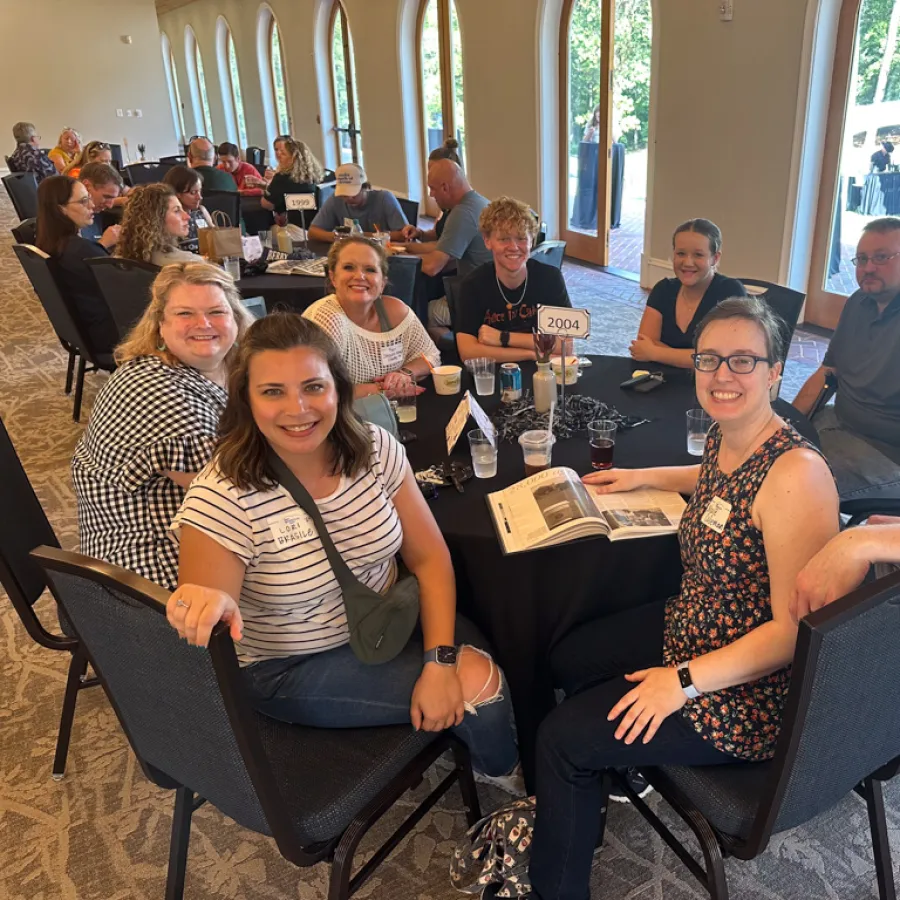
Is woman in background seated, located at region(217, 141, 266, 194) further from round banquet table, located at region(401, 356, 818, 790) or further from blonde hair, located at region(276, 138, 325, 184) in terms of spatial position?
round banquet table, located at region(401, 356, 818, 790)

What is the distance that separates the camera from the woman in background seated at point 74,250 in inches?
154

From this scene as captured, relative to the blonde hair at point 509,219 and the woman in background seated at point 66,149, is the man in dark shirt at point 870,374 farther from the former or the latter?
the woman in background seated at point 66,149

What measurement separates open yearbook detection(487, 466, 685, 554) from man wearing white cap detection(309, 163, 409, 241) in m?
3.63

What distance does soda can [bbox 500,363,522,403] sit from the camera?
239 cm

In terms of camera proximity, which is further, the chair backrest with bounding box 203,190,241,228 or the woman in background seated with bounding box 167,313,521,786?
the chair backrest with bounding box 203,190,241,228

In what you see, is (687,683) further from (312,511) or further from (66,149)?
(66,149)

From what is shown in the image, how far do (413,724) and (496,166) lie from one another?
7986 mm

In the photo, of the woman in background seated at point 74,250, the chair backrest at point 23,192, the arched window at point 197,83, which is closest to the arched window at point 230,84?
the arched window at point 197,83

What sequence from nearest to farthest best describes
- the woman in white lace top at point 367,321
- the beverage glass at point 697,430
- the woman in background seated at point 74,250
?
the beverage glass at point 697,430 < the woman in white lace top at point 367,321 < the woman in background seated at point 74,250

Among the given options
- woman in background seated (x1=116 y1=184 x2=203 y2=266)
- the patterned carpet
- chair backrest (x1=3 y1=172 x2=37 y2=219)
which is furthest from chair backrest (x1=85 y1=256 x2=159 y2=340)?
chair backrest (x1=3 y1=172 x2=37 y2=219)

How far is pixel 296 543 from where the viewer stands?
56.7 inches

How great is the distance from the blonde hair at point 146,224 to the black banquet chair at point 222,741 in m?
2.98

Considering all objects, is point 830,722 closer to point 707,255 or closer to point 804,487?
point 804,487

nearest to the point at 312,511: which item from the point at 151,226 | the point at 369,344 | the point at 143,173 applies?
the point at 369,344
